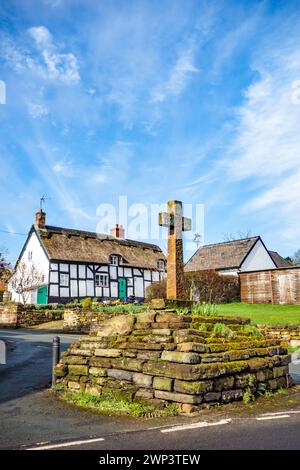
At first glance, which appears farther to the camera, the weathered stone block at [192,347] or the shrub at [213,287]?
the shrub at [213,287]

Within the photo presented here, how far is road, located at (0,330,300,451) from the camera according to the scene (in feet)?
14.8

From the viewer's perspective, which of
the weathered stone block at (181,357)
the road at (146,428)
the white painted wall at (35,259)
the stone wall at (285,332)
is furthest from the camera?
the white painted wall at (35,259)

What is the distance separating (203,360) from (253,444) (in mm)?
1707

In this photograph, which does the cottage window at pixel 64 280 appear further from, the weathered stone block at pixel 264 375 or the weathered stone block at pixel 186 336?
the weathered stone block at pixel 186 336

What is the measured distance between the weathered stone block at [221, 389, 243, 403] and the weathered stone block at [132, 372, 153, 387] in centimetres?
111

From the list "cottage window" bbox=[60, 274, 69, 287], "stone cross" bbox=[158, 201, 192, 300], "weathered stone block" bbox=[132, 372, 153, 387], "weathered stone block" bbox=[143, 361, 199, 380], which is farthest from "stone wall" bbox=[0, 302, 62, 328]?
"weathered stone block" bbox=[143, 361, 199, 380]

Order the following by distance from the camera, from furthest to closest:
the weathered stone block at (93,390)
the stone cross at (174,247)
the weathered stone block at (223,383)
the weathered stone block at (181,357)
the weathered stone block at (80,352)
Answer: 1. the stone cross at (174,247)
2. the weathered stone block at (80,352)
3. the weathered stone block at (93,390)
4. the weathered stone block at (223,383)
5. the weathered stone block at (181,357)

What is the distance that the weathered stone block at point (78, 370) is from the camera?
23.6ft

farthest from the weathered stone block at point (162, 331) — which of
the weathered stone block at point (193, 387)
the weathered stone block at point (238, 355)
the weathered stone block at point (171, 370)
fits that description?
the weathered stone block at point (238, 355)

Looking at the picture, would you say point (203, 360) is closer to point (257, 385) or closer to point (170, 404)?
point (170, 404)

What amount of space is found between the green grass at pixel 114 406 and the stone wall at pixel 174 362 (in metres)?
0.10

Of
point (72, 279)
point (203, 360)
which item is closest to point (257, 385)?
point (203, 360)

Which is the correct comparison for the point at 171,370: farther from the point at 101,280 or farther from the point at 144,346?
the point at 101,280

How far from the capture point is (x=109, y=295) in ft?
122
